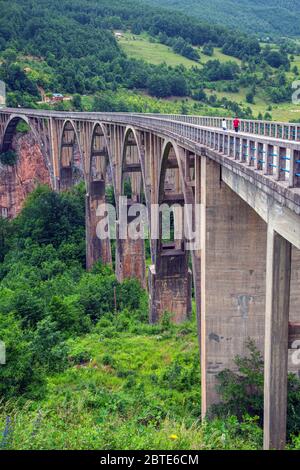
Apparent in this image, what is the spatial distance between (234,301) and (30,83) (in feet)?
224

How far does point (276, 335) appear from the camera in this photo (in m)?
13.1

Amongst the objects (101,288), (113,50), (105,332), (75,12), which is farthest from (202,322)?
(75,12)

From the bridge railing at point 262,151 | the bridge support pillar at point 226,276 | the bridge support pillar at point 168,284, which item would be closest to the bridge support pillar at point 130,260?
the bridge support pillar at point 168,284

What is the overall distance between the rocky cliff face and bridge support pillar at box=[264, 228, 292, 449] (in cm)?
5290

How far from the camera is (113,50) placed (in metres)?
111

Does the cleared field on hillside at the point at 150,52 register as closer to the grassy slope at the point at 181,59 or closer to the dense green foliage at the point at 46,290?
the grassy slope at the point at 181,59

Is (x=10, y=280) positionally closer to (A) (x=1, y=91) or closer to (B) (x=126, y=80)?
(A) (x=1, y=91)

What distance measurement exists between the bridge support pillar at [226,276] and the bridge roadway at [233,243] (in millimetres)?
32

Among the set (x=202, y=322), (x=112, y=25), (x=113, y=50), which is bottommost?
(x=202, y=322)

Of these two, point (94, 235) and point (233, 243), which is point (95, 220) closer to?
point (94, 235)

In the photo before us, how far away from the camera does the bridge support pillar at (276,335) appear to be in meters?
12.7

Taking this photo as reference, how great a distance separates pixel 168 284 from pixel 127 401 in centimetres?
1252

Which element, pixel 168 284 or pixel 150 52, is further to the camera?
pixel 150 52

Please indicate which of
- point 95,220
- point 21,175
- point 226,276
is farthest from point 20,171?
point 226,276
